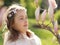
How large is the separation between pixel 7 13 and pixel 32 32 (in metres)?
0.20

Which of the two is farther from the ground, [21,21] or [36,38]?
[21,21]

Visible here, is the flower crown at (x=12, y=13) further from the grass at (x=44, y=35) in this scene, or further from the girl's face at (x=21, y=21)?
the grass at (x=44, y=35)

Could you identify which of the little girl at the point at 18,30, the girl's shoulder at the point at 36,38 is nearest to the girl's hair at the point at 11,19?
the little girl at the point at 18,30

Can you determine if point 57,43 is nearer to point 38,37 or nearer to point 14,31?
point 38,37

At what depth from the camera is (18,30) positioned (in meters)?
1.50

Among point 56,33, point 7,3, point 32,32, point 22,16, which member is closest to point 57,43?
point 56,33

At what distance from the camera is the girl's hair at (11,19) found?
57.8 inches

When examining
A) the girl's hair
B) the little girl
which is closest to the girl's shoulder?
the little girl

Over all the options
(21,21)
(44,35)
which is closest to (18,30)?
(21,21)

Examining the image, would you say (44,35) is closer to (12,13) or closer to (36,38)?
(36,38)

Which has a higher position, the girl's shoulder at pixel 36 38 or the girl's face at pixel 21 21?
the girl's face at pixel 21 21

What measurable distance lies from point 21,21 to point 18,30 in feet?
0.20

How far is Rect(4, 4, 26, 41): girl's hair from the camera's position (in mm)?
1468

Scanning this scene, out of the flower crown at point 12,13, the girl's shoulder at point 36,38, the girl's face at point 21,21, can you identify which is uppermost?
the flower crown at point 12,13
